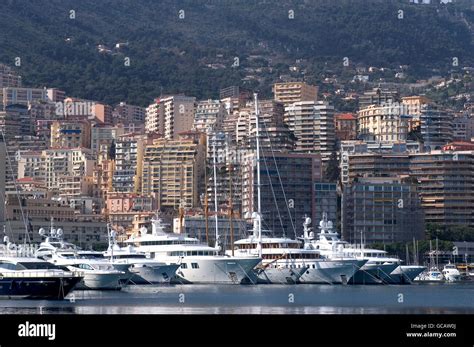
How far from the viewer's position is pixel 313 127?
184750 millimetres

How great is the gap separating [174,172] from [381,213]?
3201cm

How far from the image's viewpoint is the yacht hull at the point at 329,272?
281ft

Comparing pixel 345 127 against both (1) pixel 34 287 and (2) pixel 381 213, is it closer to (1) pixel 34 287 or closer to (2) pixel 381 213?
(2) pixel 381 213

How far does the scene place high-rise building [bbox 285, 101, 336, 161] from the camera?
7219 inches

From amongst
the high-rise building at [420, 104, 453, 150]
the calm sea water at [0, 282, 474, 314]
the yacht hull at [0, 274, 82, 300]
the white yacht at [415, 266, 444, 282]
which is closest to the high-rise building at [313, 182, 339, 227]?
the white yacht at [415, 266, 444, 282]

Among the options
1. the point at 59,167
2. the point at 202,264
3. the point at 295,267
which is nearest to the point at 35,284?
the point at 202,264

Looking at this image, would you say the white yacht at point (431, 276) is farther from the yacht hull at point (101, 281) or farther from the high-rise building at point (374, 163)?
the high-rise building at point (374, 163)

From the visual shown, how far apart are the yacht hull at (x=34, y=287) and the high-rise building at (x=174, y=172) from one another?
104 m

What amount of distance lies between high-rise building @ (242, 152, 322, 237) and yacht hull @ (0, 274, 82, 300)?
81.0 m

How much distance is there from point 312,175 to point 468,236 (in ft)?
60.1

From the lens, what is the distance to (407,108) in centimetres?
19212

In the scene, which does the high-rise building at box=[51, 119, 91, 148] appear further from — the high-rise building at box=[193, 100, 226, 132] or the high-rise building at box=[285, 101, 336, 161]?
the high-rise building at box=[285, 101, 336, 161]
